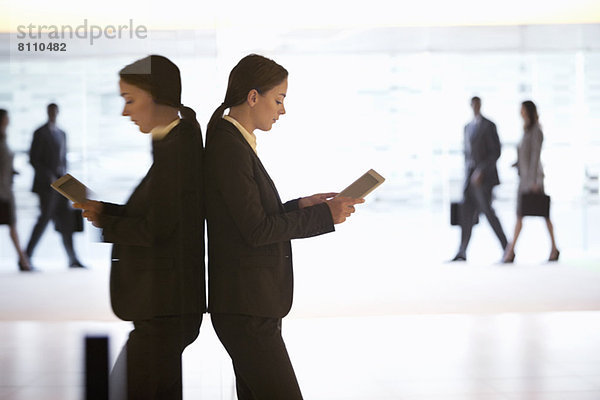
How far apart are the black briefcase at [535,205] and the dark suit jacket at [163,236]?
4793 mm

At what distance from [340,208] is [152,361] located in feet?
2.20

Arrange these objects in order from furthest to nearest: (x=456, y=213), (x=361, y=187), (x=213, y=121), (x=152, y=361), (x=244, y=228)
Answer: (x=456, y=213), (x=361, y=187), (x=213, y=121), (x=244, y=228), (x=152, y=361)

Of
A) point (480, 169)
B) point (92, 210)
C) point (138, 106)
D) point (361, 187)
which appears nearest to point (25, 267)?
point (92, 210)

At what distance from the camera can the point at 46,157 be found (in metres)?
1.00

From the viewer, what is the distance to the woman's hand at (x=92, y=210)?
3.52ft

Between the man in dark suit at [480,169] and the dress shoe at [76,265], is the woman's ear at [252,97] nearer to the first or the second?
the dress shoe at [76,265]

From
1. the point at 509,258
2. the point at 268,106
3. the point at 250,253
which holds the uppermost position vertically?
the point at 268,106

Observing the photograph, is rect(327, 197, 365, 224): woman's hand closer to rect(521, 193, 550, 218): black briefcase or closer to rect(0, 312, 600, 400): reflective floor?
rect(0, 312, 600, 400): reflective floor

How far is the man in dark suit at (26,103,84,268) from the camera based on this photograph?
3.19 feet

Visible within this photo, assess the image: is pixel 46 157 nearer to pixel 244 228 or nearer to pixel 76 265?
pixel 76 265

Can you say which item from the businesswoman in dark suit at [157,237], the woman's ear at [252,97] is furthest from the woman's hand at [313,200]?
the businesswoman in dark suit at [157,237]

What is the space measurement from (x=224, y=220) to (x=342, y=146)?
14.6ft

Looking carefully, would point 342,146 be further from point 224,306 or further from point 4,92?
point 4,92

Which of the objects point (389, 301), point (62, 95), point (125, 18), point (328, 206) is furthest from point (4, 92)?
point (389, 301)
